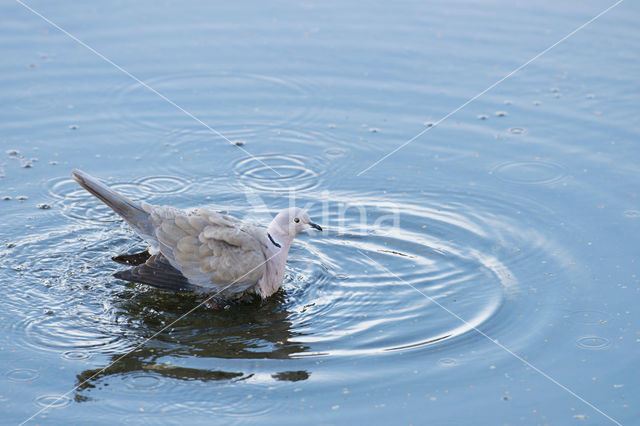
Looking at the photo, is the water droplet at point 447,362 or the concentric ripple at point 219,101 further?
the concentric ripple at point 219,101

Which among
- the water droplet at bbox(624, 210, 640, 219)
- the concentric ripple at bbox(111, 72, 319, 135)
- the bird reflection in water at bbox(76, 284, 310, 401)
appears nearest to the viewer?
the bird reflection in water at bbox(76, 284, 310, 401)

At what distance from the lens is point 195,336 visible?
6.71m

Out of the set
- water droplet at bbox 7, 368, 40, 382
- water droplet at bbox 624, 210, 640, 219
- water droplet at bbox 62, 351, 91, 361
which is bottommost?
water droplet at bbox 7, 368, 40, 382

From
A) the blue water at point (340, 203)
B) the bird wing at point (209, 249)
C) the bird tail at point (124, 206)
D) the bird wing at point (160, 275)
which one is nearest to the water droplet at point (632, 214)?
the blue water at point (340, 203)

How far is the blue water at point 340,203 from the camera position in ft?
19.9

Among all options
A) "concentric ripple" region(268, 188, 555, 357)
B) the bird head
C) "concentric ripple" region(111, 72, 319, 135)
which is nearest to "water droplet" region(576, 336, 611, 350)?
"concentric ripple" region(268, 188, 555, 357)

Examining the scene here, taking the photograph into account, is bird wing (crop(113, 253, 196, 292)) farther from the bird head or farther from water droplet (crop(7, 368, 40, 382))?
water droplet (crop(7, 368, 40, 382))

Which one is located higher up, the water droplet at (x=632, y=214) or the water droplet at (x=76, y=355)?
the water droplet at (x=632, y=214)

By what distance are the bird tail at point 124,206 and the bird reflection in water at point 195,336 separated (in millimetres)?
534

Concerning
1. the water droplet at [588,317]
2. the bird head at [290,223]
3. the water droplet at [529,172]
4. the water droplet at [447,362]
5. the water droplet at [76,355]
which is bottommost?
the water droplet at [447,362]

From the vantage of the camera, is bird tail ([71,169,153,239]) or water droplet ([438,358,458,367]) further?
bird tail ([71,169,153,239])

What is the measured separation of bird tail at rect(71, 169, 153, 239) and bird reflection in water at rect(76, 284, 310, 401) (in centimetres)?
53

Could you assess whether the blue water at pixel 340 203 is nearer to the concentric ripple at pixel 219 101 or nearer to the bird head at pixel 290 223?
the concentric ripple at pixel 219 101

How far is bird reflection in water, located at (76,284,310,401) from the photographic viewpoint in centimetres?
621
